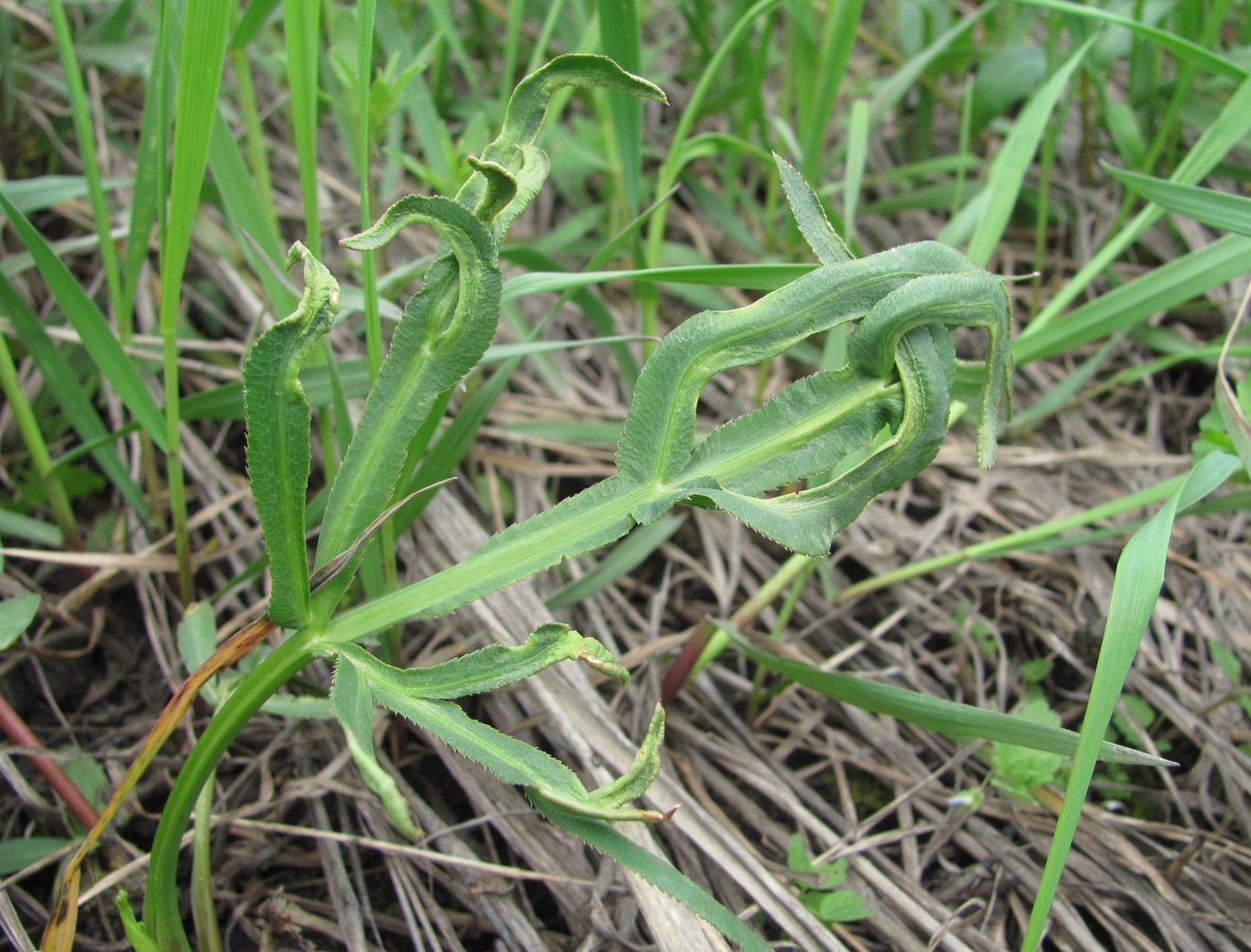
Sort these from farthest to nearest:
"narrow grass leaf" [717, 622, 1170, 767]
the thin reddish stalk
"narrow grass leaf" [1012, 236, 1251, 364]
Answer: "narrow grass leaf" [1012, 236, 1251, 364]
the thin reddish stalk
"narrow grass leaf" [717, 622, 1170, 767]

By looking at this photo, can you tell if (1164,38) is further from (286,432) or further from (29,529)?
(29,529)

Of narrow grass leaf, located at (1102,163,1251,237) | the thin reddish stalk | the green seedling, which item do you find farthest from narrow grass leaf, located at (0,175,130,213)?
narrow grass leaf, located at (1102,163,1251,237)

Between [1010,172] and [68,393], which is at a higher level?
[68,393]

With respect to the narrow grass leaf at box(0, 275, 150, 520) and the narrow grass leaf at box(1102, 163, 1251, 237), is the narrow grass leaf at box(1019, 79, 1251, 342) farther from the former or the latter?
the narrow grass leaf at box(0, 275, 150, 520)

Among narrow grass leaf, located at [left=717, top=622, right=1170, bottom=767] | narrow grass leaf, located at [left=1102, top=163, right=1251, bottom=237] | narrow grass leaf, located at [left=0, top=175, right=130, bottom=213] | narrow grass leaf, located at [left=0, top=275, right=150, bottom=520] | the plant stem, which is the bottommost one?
narrow grass leaf, located at [left=717, top=622, right=1170, bottom=767]

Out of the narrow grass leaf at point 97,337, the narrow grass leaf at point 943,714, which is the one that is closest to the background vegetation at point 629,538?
the narrow grass leaf at point 97,337

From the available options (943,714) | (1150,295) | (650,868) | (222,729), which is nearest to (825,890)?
(943,714)
